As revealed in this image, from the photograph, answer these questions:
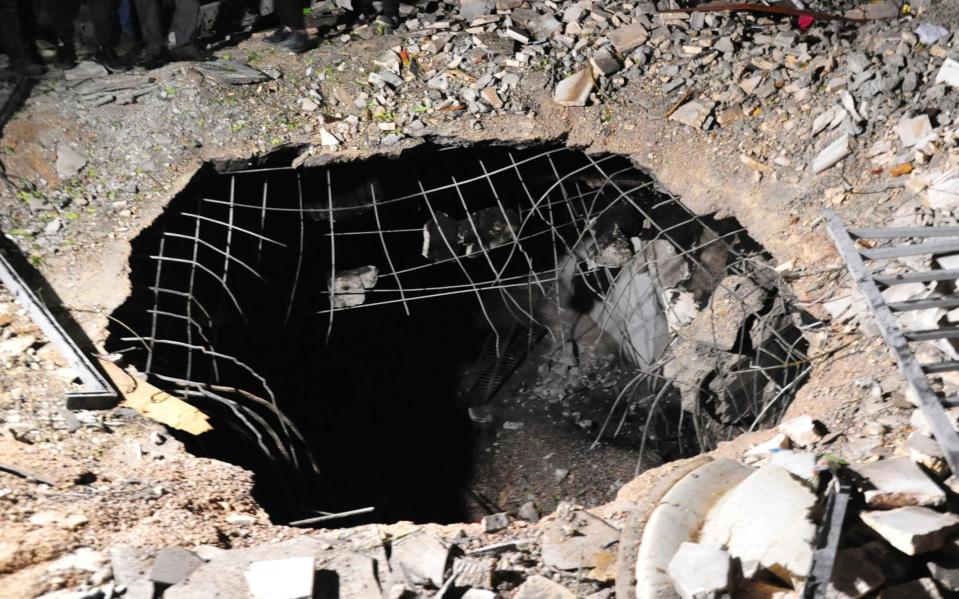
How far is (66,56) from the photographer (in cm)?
472

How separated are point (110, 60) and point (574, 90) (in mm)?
2766

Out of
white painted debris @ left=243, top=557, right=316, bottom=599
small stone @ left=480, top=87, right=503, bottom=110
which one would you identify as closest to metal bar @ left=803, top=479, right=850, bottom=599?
white painted debris @ left=243, top=557, right=316, bottom=599

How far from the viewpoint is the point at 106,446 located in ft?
10.8

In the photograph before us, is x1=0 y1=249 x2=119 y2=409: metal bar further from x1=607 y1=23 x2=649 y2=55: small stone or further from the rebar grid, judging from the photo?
x1=607 y1=23 x2=649 y2=55: small stone

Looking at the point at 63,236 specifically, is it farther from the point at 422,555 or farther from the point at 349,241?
the point at 422,555

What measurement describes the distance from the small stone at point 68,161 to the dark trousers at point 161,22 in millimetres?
865

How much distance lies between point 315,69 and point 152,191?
4.03 feet

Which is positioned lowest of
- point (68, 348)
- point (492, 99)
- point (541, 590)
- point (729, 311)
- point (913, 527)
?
point (729, 311)

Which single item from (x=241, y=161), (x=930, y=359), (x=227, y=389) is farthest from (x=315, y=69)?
(x=930, y=359)

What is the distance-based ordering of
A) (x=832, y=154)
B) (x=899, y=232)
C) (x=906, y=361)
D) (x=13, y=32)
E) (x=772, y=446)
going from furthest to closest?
(x=13, y=32) < (x=832, y=154) < (x=772, y=446) < (x=899, y=232) < (x=906, y=361)

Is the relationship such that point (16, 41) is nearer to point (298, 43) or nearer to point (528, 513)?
point (298, 43)

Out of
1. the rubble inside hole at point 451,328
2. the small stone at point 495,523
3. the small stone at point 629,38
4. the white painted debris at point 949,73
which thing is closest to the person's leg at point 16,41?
the rubble inside hole at point 451,328

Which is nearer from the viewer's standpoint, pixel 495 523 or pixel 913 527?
pixel 913 527

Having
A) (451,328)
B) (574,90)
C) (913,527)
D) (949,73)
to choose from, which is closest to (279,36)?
(574,90)
